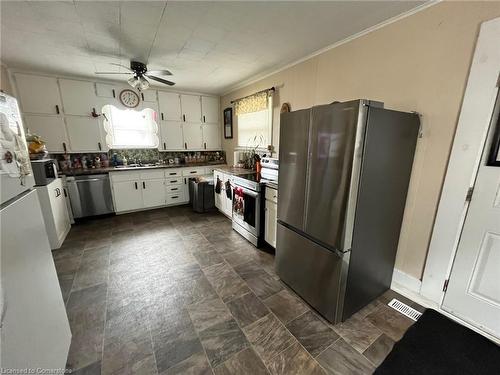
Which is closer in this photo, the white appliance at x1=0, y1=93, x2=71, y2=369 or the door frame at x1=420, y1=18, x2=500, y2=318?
the white appliance at x1=0, y1=93, x2=71, y2=369

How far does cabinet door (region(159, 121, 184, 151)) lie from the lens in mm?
4418

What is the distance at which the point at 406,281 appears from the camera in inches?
76.9

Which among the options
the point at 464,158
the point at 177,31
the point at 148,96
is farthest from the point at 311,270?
the point at 148,96

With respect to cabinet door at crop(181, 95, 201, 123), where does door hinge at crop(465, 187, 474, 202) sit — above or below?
below

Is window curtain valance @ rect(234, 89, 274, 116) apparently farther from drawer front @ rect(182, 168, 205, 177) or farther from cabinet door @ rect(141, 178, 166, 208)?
cabinet door @ rect(141, 178, 166, 208)

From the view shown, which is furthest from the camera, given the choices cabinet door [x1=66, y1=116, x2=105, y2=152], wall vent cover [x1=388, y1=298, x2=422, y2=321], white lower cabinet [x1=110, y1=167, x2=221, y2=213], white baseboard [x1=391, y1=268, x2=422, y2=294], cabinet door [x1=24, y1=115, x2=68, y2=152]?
white lower cabinet [x1=110, y1=167, x2=221, y2=213]

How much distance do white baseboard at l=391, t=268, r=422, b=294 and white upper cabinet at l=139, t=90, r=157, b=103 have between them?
4.81 meters

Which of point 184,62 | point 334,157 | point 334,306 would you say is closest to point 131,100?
point 184,62

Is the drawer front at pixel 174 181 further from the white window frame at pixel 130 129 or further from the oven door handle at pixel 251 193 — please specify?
the oven door handle at pixel 251 193

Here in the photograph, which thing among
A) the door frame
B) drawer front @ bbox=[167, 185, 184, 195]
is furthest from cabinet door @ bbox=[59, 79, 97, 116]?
the door frame

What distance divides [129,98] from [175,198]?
215 cm

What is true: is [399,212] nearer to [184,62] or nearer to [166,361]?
[166,361]

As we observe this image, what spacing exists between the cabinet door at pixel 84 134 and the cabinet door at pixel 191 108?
165 centimetres

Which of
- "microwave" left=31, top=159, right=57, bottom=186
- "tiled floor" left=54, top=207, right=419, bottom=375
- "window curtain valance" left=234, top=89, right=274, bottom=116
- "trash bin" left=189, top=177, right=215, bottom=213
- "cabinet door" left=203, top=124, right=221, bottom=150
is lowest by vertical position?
"tiled floor" left=54, top=207, right=419, bottom=375
